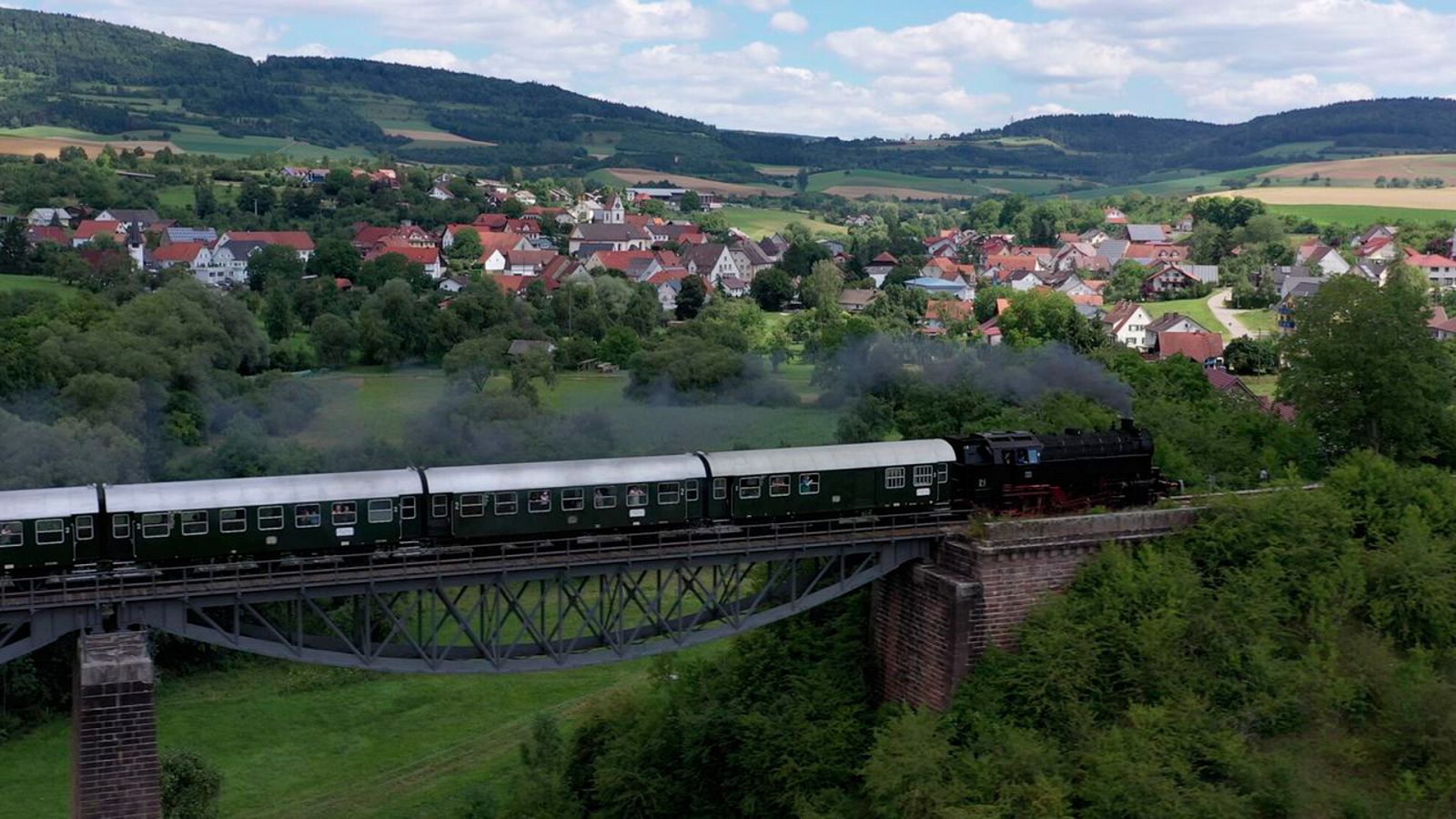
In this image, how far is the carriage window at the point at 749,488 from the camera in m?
39.6

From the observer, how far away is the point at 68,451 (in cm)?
6531

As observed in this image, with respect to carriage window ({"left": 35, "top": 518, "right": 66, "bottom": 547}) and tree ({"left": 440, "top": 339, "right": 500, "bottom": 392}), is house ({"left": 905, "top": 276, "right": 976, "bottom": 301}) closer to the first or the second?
tree ({"left": 440, "top": 339, "right": 500, "bottom": 392})

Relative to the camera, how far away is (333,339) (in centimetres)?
9944

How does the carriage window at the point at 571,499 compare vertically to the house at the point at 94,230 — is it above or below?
below

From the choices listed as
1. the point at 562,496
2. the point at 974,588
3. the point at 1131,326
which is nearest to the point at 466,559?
the point at 562,496

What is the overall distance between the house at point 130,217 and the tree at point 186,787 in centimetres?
11818

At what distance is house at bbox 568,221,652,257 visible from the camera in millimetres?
180625

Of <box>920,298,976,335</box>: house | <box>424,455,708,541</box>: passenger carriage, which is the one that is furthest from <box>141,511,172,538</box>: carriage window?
<box>920,298,976,335</box>: house

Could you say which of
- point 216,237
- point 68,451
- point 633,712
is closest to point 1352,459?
point 633,712

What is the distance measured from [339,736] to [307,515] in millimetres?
21412

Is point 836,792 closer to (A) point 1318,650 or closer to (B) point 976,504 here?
(B) point 976,504

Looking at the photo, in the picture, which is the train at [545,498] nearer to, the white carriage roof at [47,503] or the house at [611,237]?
the white carriage roof at [47,503]

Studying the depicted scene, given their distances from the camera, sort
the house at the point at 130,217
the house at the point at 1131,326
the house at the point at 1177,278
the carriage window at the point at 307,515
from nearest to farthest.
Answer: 1. the carriage window at the point at 307,515
2. the house at the point at 1131,326
3. the house at the point at 1177,278
4. the house at the point at 130,217

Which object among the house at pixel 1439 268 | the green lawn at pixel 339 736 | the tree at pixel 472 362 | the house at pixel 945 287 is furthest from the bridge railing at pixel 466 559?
the house at pixel 1439 268
